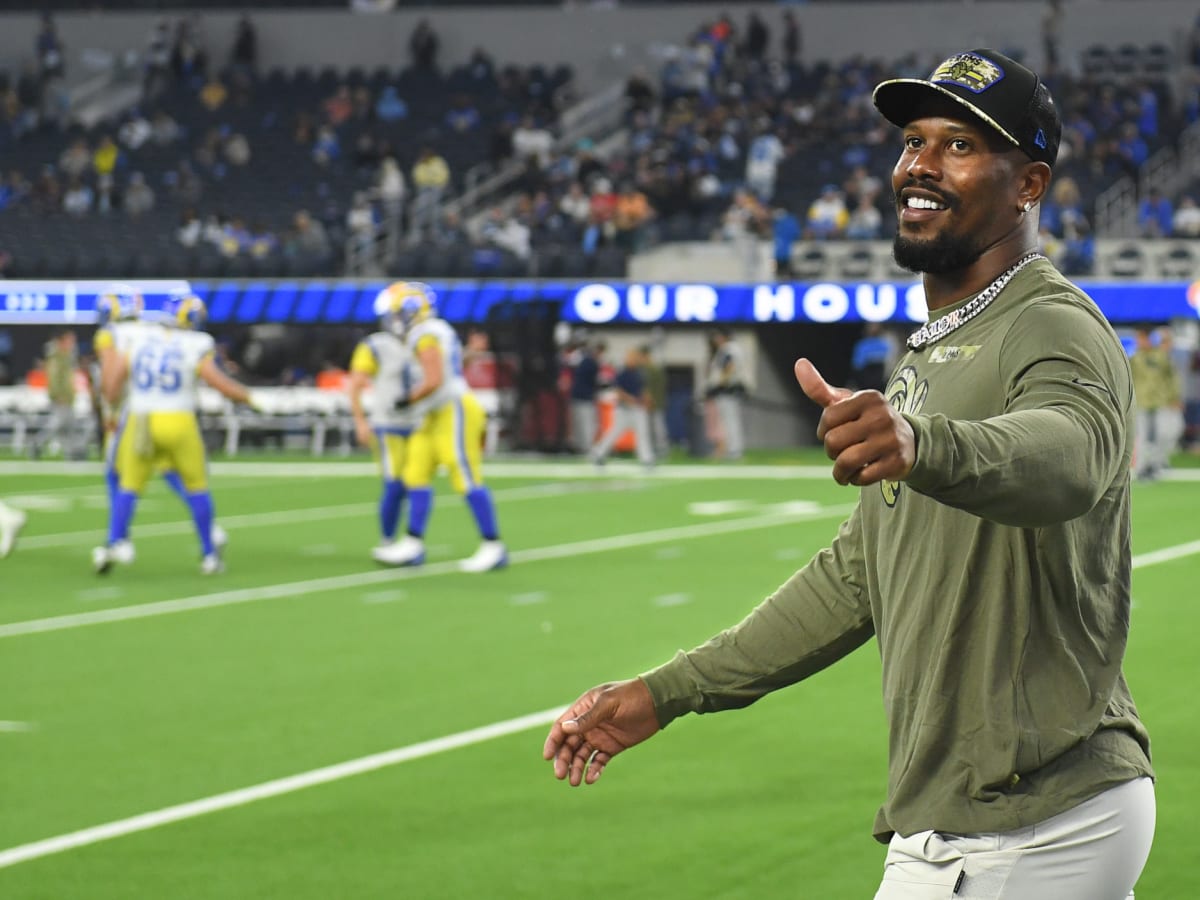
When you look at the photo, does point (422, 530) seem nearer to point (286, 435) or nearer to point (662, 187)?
point (286, 435)

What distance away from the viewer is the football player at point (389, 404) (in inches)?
592

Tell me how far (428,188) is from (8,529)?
2443 centimetres

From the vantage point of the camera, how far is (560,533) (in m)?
18.0

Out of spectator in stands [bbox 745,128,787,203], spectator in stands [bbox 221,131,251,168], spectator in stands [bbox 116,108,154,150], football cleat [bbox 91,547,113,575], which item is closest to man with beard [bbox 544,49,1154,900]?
football cleat [bbox 91,547,113,575]

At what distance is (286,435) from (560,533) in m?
15.3

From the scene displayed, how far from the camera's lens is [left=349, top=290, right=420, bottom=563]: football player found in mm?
15039

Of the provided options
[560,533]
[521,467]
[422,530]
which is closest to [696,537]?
[560,533]

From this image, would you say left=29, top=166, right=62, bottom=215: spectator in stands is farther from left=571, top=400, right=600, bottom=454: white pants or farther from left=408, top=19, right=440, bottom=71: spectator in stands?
left=571, top=400, right=600, bottom=454: white pants

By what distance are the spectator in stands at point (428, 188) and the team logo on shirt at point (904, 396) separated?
34.4m

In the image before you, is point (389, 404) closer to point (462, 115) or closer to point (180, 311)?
point (180, 311)

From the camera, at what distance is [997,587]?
9.60 ft

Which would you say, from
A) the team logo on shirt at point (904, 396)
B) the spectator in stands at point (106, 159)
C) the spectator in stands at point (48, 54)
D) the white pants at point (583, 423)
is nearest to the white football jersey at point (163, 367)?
the team logo on shirt at point (904, 396)

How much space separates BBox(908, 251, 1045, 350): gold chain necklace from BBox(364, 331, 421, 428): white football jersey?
11.9 metres

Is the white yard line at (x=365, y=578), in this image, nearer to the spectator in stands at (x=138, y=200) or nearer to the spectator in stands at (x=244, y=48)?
the spectator in stands at (x=138, y=200)
